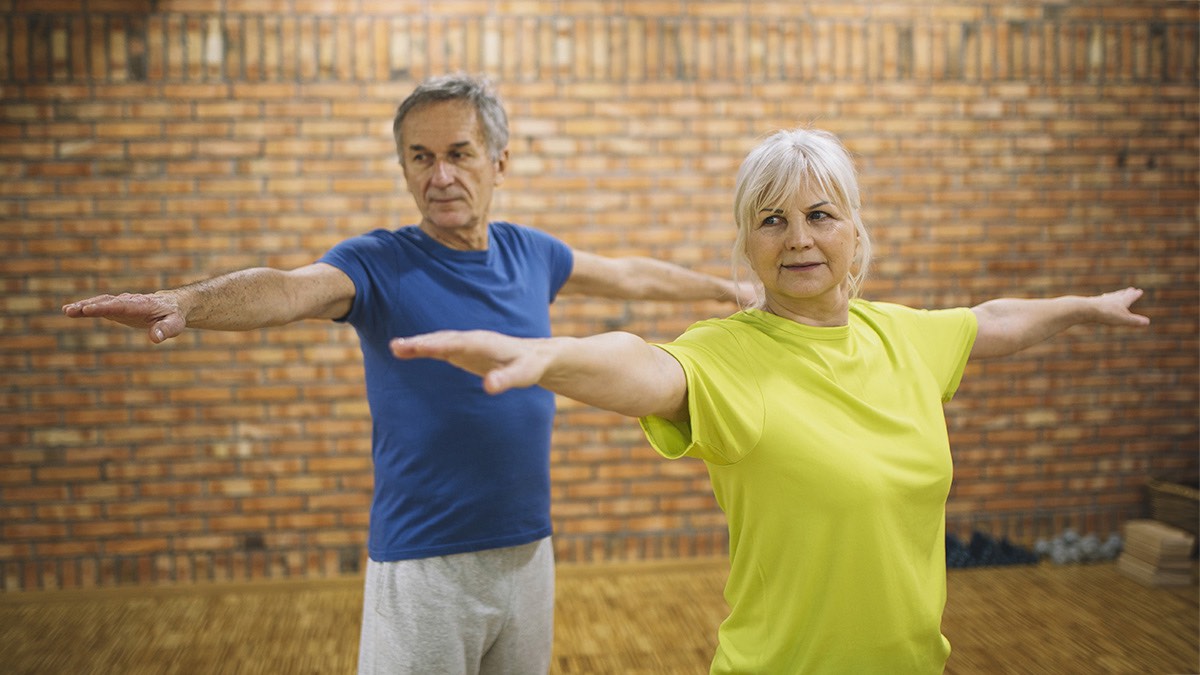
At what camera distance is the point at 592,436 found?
14.1 feet

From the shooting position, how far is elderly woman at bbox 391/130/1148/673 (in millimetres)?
1380

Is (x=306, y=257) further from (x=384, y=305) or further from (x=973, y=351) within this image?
(x=973, y=351)

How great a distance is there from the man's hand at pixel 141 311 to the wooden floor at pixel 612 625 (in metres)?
2.27

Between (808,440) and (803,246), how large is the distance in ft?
1.00

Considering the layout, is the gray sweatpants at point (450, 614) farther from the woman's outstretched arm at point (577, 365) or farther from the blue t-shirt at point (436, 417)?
the woman's outstretched arm at point (577, 365)

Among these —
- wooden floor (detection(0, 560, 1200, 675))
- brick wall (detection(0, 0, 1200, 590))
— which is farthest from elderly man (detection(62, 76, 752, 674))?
brick wall (detection(0, 0, 1200, 590))

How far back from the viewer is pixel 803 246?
1502mm

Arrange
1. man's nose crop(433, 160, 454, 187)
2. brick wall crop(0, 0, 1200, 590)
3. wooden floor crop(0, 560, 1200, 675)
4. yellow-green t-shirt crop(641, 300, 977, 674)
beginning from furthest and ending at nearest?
brick wall crop(0, 0, 1200, 590) → wooden floor crop(0, 560, 1200, 675) → man's nose crop(433, 160, 454, 187) → yellow-green t-shirt crop(641, 300, 977, 674)

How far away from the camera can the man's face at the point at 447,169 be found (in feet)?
6.72

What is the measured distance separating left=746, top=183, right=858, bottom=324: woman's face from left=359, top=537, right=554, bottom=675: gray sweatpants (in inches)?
33.5

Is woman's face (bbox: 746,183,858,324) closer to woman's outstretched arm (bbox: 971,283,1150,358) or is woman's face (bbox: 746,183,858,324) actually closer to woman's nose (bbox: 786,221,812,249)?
woman's nose (bbox: 786,221,812,249)

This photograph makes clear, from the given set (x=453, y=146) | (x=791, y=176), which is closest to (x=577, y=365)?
(x=791, y=176)

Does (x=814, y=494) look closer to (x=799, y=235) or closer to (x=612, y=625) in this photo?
(x=799, y=235)

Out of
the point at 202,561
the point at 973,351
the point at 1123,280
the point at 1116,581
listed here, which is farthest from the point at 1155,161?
the point at 202,561
